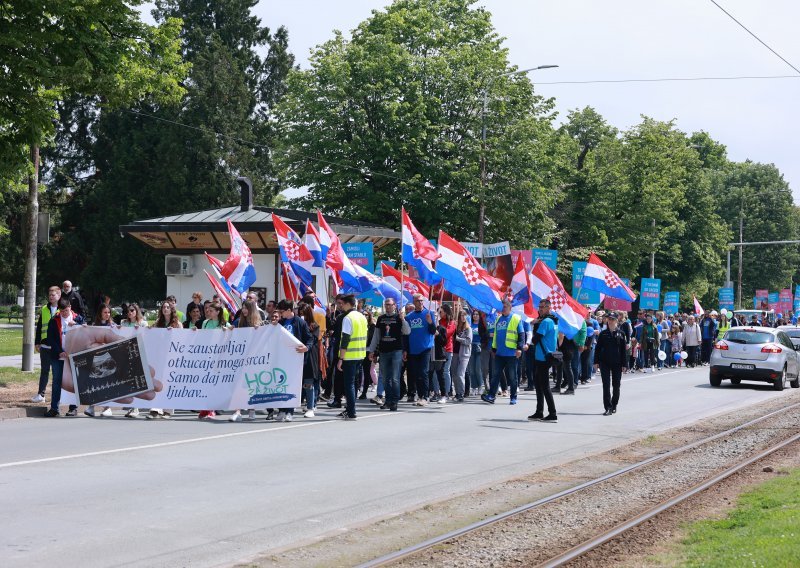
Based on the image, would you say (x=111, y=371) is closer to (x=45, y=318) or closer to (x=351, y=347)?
(x=45, y=318)

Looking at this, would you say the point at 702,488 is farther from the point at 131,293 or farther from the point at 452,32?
the point at 131,293

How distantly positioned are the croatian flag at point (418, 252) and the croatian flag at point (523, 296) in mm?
3629

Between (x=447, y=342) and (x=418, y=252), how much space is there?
5.84ft

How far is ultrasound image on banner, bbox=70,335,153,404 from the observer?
636 inches

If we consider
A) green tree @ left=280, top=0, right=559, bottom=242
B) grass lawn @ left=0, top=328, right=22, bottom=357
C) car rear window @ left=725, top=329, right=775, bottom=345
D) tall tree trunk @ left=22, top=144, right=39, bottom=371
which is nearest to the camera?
tall tree trunk @ left=22, top=144, right=39, bottom=371

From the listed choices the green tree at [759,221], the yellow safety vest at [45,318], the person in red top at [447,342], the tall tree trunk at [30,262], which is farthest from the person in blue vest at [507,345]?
the green tree at [759,221]

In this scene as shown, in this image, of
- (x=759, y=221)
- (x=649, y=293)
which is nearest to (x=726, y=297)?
(x=649, y=293)

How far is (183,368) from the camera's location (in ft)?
53.6

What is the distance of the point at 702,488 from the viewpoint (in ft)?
34.6

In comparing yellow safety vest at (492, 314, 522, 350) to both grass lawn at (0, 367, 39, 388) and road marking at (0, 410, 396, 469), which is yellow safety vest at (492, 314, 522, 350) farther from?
grass lawn at (0, 367, 39, 388)

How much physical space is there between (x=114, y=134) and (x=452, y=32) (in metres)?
22.2

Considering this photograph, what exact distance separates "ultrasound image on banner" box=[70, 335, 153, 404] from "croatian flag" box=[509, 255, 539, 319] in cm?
954

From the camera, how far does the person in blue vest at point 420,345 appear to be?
18359 millimetres

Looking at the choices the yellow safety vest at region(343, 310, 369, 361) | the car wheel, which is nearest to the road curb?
the yellow safety vest at region(343, 310, 369, 361)
